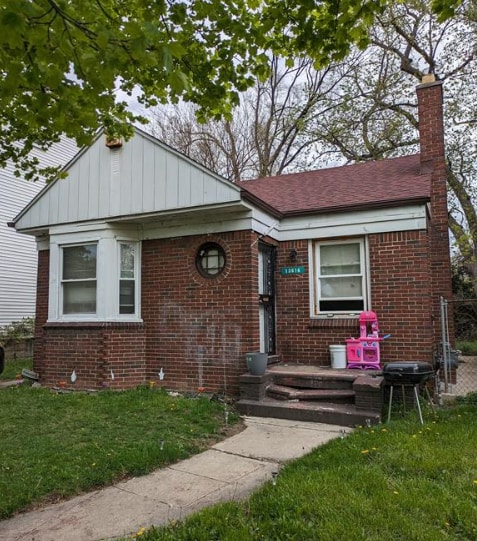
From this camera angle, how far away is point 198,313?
7.77 m

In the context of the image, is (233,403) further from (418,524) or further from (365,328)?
(418,524)

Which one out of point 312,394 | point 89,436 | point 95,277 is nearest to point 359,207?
point 312,394

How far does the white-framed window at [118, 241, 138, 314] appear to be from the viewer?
828cm

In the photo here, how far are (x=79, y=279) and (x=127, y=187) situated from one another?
2092 mm

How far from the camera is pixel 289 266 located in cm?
838

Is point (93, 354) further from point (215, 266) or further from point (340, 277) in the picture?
point (340, 277)

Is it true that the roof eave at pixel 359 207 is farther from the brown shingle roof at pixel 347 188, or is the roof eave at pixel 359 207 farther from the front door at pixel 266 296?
the front door at pixel 266 296

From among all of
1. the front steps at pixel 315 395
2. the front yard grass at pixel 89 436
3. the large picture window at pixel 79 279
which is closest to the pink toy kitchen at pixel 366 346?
the front steps at pixel 315 395

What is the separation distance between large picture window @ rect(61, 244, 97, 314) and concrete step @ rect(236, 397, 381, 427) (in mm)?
3728

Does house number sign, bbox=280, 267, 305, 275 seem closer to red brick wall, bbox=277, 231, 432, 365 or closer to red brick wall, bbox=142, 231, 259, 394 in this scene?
red brick wall, bbox=277, 231, 432, 365

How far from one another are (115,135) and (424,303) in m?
6.01

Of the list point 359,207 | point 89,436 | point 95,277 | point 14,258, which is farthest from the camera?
point 14,258

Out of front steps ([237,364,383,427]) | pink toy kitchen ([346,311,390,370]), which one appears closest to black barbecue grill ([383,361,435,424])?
front steps ([237,364,383,427])

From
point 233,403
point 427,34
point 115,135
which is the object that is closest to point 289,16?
point 115,135
